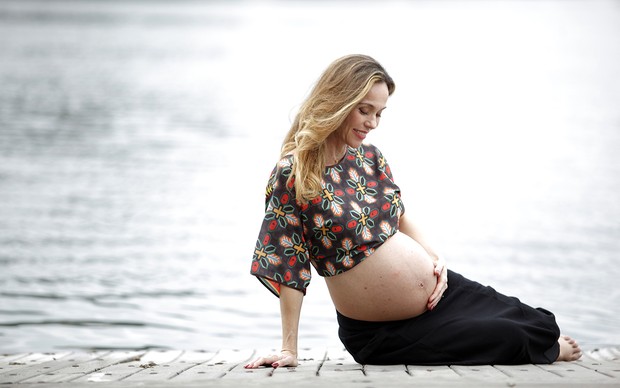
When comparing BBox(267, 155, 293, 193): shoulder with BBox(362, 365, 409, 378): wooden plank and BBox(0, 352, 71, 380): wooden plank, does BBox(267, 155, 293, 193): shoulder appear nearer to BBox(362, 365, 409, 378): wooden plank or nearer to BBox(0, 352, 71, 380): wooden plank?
BBox(362, 365, 409, 378): wooden plank

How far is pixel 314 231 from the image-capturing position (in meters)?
4.86

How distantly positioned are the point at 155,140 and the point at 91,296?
12.6 meters

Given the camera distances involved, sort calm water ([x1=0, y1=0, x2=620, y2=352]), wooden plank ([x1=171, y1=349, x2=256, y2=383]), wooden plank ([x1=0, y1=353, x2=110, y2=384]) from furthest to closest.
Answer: calm water ([x1=0, y1=0, x2=620, y2=352]) < wooden plank ([x1=0, y1=353, x2=110, y2=384]) < wooden plank ([x1=171, y1=349, x2=256, y2=383])

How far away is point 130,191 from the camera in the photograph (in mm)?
15211

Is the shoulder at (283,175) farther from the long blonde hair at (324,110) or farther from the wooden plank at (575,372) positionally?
the wooden plank at (575,372)

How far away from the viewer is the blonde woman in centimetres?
483

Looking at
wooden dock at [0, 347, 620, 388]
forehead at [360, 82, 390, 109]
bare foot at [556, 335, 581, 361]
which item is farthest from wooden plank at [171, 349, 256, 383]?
bare foot at [556, 335, 581, 361]

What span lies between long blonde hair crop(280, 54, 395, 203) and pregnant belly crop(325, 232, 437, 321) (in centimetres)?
43

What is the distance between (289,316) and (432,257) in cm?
79

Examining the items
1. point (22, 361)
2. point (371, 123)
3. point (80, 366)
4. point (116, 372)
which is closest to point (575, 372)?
point (371, 123)

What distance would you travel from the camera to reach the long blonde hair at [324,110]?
478 centimetres

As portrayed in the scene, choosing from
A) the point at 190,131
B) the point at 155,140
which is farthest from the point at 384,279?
the point at 190,131

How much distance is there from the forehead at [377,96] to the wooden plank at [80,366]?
175 cm

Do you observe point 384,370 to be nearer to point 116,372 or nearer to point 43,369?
point 116,372
